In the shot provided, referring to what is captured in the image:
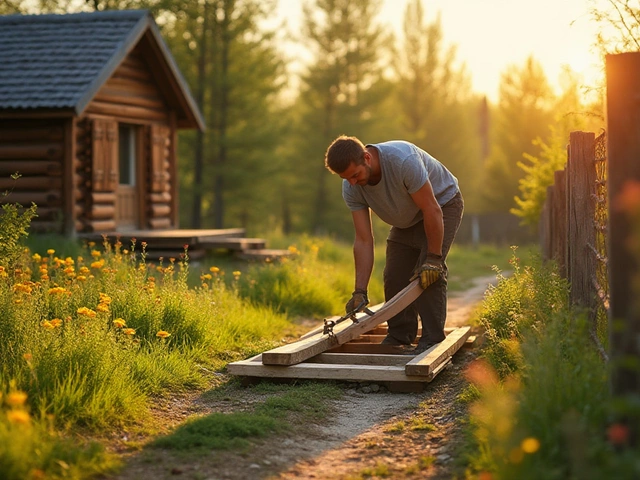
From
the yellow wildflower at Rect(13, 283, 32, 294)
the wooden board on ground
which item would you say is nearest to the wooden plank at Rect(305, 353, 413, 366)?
the wooden board on ground

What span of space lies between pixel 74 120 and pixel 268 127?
14.3 m

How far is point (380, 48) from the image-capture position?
1330 inches

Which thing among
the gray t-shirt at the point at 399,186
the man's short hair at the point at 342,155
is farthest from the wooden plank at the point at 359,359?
the man's short hair at the point at 342,155

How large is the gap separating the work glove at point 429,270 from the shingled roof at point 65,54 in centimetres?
817

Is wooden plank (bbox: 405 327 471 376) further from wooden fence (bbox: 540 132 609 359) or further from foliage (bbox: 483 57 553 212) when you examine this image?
foliage (bbox: 483 57 553 212)

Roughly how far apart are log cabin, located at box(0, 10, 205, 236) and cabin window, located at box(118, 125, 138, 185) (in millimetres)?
20

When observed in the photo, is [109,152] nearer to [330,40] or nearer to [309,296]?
[309,296]

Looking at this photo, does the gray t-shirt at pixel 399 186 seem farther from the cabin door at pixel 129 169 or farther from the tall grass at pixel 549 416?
the cabin door at pixel 129 169

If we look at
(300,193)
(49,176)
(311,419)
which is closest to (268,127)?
(300,193)

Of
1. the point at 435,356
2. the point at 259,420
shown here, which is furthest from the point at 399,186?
the point at 259,420

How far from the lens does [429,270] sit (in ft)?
21.2

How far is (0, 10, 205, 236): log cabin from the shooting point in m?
13.8

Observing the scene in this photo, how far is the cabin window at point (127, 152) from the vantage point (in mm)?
16719

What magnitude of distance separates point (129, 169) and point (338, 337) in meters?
10.9
